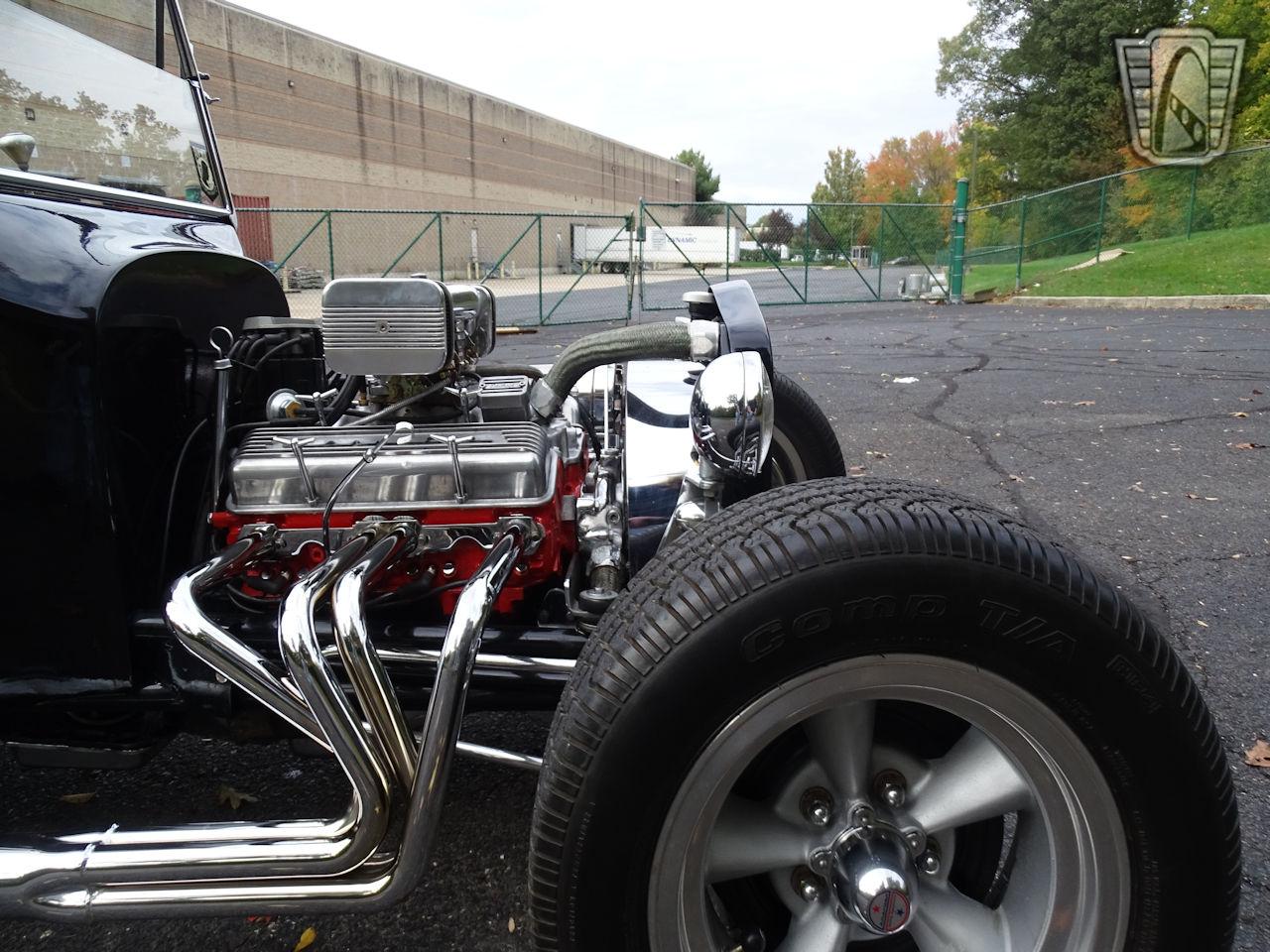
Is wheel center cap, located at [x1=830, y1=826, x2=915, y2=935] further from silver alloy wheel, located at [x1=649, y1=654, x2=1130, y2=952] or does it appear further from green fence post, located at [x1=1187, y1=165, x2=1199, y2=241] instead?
green fence post, located at [x1=1187, y1=165, x2=1199, y2=241]

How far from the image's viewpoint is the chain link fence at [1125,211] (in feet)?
64.6

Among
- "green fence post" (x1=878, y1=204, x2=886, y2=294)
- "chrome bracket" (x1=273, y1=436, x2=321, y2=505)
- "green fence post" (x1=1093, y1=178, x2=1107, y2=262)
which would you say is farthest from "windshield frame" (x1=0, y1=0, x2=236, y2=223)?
"green fence post" (x1=1093, y1=178, x2=1107, y2=262)

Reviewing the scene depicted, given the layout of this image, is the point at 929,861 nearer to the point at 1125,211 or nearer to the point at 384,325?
the point at 384,325

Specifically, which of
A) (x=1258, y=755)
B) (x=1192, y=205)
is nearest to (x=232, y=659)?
(x=1258, y=755)

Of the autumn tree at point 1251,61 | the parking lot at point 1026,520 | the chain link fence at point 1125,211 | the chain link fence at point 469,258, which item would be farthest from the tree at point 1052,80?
the parking lot at point 1026,520

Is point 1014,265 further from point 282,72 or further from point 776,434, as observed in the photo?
point 282,72

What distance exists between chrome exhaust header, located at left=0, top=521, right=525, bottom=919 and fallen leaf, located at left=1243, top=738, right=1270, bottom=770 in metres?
2.29

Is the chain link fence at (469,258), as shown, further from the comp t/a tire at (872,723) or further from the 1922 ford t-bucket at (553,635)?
the comp t/a tire at (872,723)

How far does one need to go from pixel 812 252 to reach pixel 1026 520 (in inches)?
657

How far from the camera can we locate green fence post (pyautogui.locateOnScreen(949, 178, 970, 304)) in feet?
55.8

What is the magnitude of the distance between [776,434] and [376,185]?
1404 inches

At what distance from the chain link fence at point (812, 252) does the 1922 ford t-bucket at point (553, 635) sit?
56.2ft

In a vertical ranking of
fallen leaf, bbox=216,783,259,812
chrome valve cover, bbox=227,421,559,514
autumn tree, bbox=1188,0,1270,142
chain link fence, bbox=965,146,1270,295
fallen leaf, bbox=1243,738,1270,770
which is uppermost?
autumn tree, bbox=1188,0,1270,142

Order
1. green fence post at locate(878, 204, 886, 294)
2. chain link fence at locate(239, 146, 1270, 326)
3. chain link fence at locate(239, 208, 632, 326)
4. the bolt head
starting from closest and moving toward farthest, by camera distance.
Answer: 1. the bolt head
2. chain link fence at locate(239, 208, 632, 326)
3. chain link fence at locate(239, 146, 1270, 326)
4. green fence post at locate(878, 204, 886, 294)
